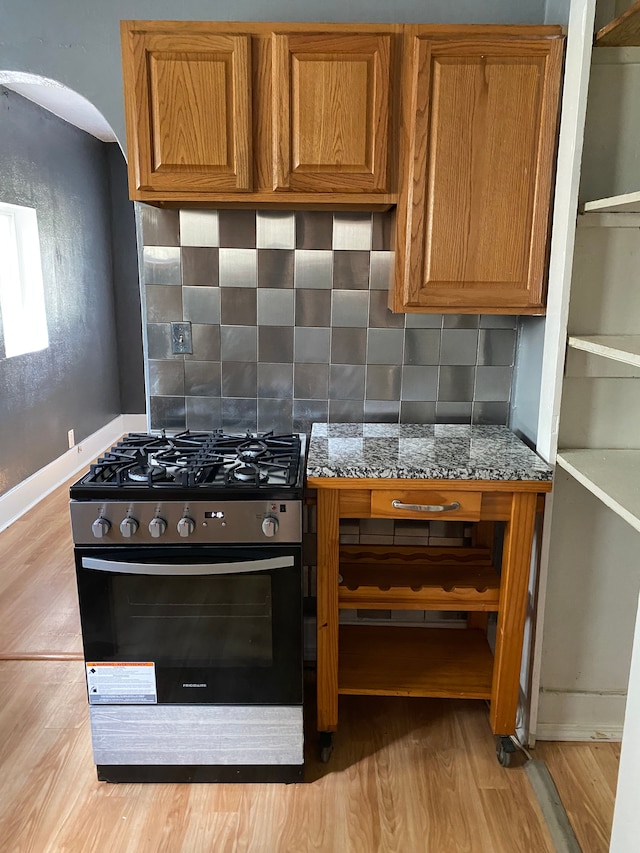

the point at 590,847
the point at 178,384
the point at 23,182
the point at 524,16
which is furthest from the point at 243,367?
the point at 23,182

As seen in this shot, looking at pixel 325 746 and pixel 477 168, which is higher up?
pixel 477 168

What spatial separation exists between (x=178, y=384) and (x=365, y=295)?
29.4 inches

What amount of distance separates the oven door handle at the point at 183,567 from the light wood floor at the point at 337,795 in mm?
697

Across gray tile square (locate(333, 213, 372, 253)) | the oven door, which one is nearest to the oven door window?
the oven door

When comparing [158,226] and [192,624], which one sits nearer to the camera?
[192,624]

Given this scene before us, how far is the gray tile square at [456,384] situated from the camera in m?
2.28

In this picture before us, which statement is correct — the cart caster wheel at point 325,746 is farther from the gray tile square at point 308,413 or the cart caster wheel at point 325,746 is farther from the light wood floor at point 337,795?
the gray tile square at point 308,413

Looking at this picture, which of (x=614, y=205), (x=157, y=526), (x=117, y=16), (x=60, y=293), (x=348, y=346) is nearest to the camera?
(x=614, y=205)

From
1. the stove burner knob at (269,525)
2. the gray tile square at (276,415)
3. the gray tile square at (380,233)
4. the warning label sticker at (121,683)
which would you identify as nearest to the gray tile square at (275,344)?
the gray tile square at (276,415)

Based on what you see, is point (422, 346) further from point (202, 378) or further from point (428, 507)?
point (202, 378)

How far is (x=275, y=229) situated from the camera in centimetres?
218

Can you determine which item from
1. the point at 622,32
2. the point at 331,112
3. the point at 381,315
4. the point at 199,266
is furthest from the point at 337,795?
the point at 622,32

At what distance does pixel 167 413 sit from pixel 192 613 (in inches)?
32.6

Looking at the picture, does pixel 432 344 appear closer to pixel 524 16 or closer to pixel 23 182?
pixel 524 16
